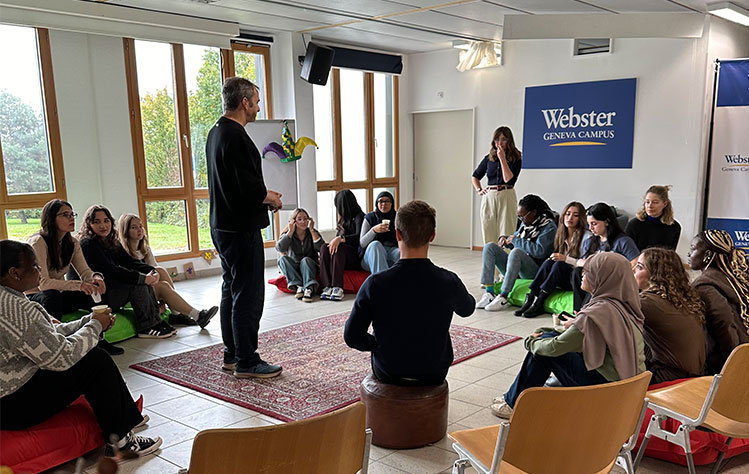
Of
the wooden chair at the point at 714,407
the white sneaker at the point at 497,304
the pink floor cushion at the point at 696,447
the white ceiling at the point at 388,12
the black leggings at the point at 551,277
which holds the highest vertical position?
the white ceiling at the point at 388,12

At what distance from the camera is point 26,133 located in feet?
19.9

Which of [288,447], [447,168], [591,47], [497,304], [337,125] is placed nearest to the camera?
[288,447]

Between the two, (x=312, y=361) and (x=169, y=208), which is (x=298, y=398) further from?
(x=169, y=208)

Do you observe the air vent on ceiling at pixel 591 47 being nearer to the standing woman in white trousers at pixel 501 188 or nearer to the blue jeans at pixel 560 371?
the standing woman in white trousers at pixel 501 188

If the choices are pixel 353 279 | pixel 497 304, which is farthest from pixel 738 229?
pixel 353 279

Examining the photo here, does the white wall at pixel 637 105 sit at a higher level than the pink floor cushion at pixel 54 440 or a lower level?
higher

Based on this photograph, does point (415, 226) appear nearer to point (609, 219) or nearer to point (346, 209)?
point (609, 219)

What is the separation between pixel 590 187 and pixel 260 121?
4.36 m

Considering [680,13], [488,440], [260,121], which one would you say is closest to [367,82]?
[260,121]

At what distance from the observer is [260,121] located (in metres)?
7.51

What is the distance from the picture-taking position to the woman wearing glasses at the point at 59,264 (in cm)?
430

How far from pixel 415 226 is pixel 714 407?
55.2 inches

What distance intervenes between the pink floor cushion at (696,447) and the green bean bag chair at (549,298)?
2.49 meters

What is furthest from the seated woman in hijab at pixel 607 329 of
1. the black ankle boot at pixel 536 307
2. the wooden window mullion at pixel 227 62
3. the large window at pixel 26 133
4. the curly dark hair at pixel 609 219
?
the wooden window mullion at pixel 227 62
